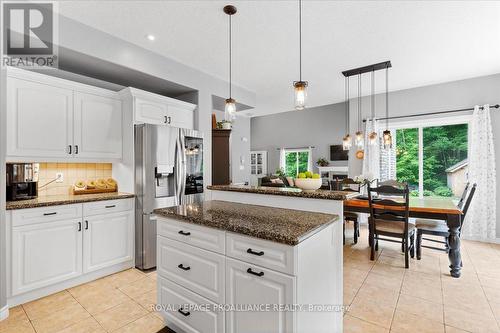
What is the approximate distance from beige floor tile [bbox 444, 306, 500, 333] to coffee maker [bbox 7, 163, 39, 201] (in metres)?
4.14

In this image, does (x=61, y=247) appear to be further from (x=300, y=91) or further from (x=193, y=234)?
(x=300, y=91)

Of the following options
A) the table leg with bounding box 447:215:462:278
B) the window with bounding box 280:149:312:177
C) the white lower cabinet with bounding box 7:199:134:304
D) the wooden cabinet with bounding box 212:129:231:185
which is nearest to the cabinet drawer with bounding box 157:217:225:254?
the white lower cabinet with bounding box 7:199:134:304

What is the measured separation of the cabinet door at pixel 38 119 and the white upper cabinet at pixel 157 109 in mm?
644

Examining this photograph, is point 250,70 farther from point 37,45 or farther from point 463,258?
point 463,258

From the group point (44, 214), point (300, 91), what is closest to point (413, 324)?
point (300, 91)

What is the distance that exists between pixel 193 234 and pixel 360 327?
1518 millimetres

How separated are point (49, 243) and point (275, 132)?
642 centimetres

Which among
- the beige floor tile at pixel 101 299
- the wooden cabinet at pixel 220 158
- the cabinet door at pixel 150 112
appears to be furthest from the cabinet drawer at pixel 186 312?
the wooden cabinet at pixel 220 158

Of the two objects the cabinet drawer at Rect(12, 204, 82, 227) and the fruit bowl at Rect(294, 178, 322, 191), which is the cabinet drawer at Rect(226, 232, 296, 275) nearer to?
the fruit bowl at Rect(294, 178, 322, 191)

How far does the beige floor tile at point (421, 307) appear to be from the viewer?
2.05m

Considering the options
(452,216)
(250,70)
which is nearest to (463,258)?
(452,216)

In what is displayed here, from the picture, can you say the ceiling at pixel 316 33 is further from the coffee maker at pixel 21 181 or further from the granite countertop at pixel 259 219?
the granite countertop at pixel 259 219

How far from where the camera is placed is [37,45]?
245cm

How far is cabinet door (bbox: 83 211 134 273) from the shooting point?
266 centimetres
